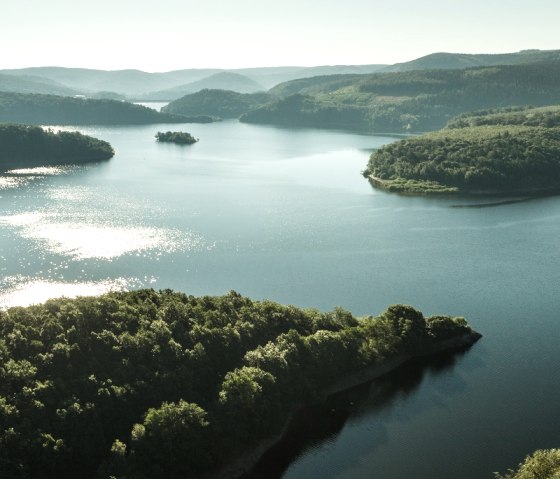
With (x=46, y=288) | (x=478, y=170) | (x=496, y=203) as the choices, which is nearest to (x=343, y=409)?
(x=46, y=288)

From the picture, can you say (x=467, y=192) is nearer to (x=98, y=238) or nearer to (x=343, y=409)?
(x=98, y=238)

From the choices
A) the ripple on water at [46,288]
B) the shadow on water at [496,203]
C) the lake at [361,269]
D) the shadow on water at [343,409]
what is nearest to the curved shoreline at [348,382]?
the shadow on water at [343,409]

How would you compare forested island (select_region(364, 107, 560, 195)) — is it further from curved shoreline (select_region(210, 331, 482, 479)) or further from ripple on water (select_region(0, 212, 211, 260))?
curved shoreline (select_region(210, 331, 482, 479))

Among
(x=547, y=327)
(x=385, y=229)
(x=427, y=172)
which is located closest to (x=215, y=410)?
(x=547, y=327)

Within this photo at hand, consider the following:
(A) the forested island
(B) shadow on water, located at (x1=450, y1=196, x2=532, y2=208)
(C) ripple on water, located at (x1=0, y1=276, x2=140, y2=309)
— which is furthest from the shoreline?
(C) ripple on water, located at (x1=0, y1=276, x2=140, y2=309)

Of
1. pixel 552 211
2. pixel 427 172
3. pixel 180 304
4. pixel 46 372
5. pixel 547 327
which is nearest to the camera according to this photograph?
pixel 46 372

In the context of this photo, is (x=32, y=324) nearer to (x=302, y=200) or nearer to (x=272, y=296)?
(x=272, y=296)
